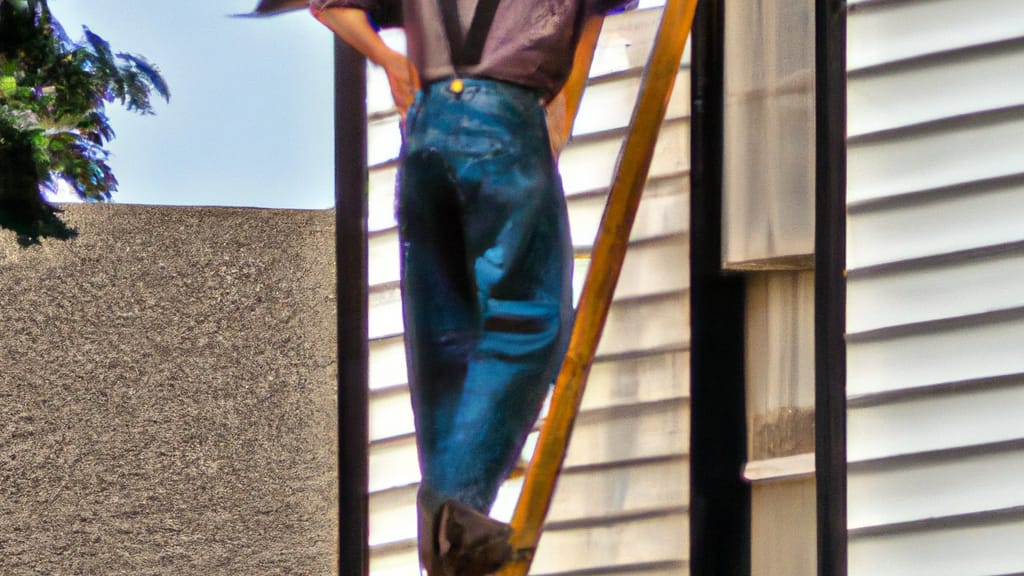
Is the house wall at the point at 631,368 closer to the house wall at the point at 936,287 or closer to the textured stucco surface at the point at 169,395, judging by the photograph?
the house wall at the point at 936,287

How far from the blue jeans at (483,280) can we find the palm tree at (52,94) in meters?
1.58

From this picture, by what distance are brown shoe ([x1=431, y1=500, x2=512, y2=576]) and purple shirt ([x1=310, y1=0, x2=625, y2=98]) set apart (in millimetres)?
804

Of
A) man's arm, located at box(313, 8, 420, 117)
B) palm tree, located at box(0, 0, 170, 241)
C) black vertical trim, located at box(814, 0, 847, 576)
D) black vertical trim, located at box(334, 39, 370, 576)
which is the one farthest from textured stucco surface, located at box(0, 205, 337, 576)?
→ black vertical trim, located at box(814, 0, 847, 576)

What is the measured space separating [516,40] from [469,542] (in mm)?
932

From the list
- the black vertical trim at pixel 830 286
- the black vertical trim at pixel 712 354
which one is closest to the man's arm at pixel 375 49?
the black vertical trim at pixel 712 354

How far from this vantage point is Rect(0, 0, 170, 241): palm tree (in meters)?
4.79

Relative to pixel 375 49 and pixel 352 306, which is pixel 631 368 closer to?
pixel 352 306

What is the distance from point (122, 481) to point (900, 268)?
294 centimetres

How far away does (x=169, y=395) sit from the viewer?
5613 mm

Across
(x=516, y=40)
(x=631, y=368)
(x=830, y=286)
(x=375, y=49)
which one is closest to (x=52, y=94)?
(x=375, y=49)

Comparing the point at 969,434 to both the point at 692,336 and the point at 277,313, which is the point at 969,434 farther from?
the point at 277,313

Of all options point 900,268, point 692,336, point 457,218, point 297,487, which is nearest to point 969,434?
point 900,268

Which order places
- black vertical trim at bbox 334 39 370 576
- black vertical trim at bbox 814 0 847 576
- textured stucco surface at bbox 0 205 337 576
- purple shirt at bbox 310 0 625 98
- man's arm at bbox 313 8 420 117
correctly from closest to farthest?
black vertical trim at bbox 814 0 847 576
purple shirt at bbox 310 0 625 98
man's arm at bbox 313 8 420 117
black vertical trim at bbox 334 39 370 576
textured stucco surface at bbox 0 205 337 576

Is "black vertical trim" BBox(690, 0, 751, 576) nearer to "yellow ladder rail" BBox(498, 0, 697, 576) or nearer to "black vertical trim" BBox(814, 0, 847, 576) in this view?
"yellow ladder rail" BBox(498, 0, 697, 576)
